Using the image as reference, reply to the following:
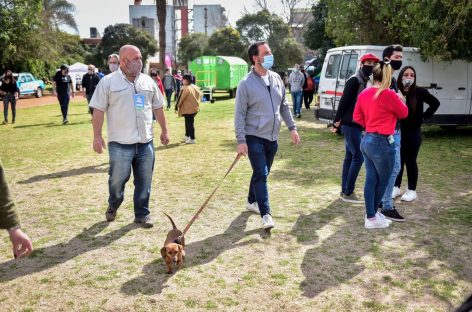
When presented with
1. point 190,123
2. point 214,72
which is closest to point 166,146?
point 190,123

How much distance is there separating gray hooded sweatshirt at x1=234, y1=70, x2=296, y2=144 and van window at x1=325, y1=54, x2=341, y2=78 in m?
7.45

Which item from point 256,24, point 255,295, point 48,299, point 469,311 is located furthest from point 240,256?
point 256,24

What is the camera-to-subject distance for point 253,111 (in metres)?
4.95

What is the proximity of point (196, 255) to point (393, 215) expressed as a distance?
2406 mm

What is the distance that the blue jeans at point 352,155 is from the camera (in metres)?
5.96

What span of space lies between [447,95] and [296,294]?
974 cm

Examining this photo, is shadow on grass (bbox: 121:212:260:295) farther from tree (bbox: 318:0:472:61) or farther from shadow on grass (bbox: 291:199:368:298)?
tree (bbox: 318:0:472:61)

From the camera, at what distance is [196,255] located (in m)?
4.47

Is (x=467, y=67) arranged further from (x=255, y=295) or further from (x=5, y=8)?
(x=5, y=8)

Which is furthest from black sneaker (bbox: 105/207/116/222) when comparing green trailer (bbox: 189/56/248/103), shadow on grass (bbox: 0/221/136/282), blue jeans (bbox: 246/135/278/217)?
green trailer (bbox: 189/56/248/103)

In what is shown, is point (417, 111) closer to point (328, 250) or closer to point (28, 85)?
point (328, 250)

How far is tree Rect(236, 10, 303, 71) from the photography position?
156 feet

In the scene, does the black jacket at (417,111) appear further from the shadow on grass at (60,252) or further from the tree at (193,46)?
the tree at (193,46)

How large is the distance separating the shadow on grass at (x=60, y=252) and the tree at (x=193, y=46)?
52023 mm
